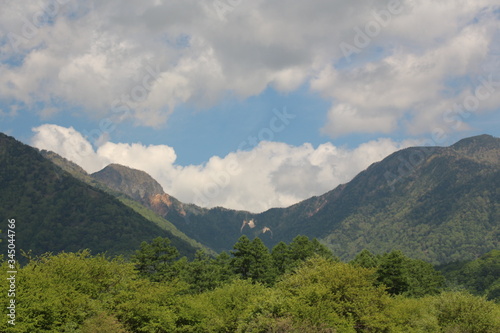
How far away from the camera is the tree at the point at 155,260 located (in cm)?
9519

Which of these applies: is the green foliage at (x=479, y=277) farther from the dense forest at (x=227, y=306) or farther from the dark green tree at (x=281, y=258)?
the dense forest at (x=227, y=306)

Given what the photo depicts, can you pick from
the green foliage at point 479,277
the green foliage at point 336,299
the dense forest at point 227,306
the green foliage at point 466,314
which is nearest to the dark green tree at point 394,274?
the dense forest at point 227,306

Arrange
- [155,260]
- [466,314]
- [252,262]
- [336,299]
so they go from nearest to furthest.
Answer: [466,314], [336,299], [252,262], [155,260]

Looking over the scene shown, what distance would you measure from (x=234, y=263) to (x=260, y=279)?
8034 millimetres

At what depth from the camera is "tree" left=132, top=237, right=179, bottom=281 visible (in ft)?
312

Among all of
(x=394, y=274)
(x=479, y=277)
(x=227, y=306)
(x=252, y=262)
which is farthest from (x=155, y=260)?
(x=479, y=277)

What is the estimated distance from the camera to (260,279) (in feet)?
301

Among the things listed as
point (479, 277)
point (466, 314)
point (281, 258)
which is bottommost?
point (479, 277)

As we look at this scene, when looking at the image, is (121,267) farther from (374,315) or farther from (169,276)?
(374,315)

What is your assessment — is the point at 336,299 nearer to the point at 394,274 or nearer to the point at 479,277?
the point at 394,274

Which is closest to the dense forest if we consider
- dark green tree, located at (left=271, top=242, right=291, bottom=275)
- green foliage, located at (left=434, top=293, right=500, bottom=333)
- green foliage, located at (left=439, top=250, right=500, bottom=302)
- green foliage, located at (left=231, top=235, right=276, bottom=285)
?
green foliage, located at (left=434, top=293, right=500, bottom=333)

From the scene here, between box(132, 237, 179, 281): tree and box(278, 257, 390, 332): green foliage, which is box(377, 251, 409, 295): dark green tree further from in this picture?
box(132, 237, 179, 281): tree

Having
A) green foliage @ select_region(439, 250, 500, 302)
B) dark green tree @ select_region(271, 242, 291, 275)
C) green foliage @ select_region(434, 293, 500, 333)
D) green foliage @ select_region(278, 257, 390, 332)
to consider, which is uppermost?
dark green tree @ select_region(271, 242, 291, 275)

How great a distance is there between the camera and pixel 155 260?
97.3 metres
